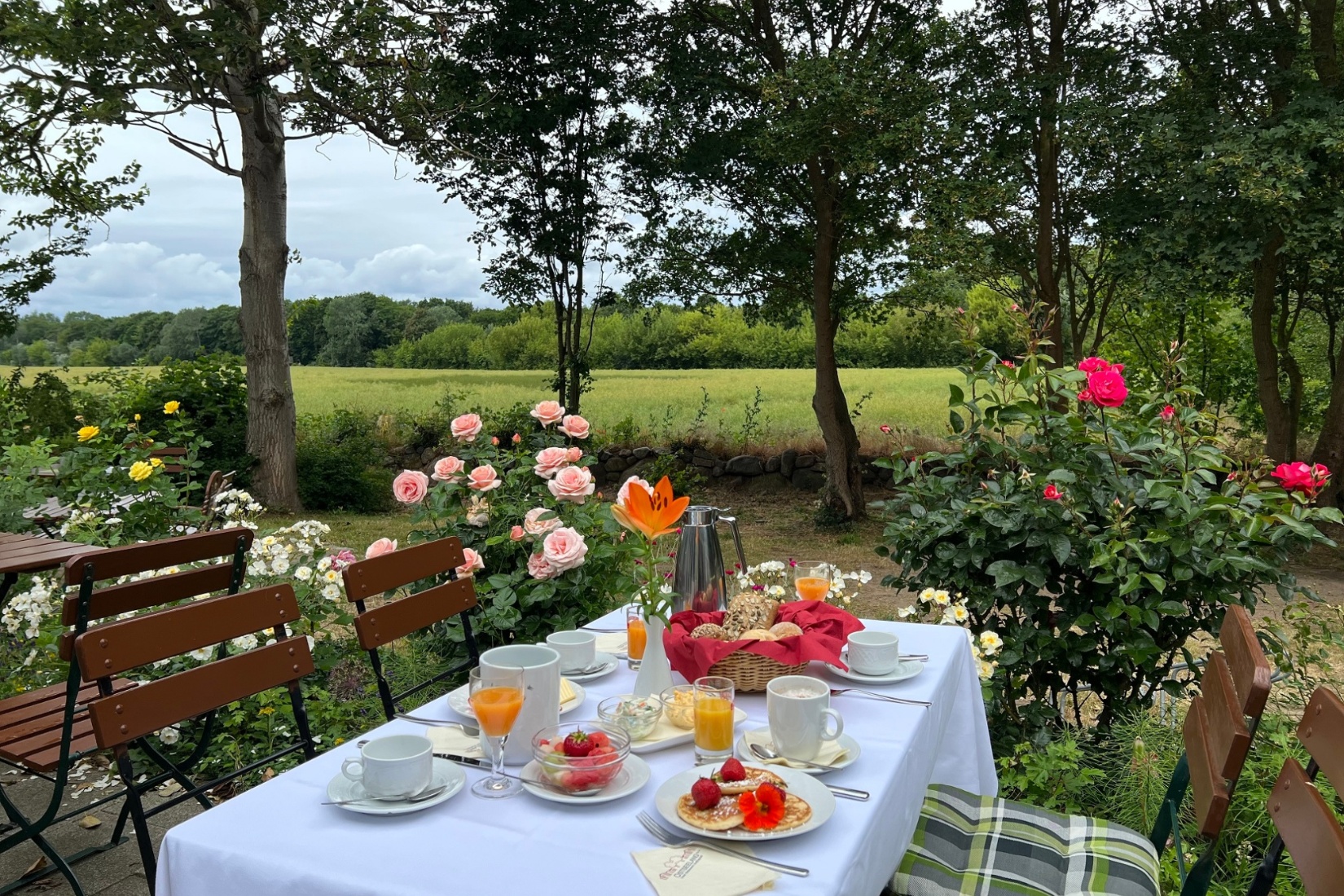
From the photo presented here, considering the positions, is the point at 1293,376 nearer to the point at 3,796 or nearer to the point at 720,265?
the point at 720,265

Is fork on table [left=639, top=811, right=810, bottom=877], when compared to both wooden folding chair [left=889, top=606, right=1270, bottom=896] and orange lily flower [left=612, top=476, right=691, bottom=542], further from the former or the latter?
wooden folding chair [left=889, top=606, right=1270, bottom=896]

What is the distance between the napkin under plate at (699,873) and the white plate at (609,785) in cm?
15

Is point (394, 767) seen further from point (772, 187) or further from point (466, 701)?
point (772, 187)

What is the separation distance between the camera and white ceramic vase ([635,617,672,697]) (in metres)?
1.70

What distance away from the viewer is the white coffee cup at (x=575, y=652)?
1883 mm

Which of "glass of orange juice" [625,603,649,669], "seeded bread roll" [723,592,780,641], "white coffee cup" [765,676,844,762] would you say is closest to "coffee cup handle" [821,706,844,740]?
"white coffee cup" [765,676,844,762]

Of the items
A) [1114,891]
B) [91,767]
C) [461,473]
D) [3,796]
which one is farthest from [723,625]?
[91,767]

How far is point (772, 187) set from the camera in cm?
882

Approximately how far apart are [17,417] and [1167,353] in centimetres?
808

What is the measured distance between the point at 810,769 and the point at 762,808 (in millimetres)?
217

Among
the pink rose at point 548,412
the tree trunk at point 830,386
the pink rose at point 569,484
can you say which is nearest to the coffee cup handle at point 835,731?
the pink rose at point 569,484

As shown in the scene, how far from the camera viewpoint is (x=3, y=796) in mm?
2242

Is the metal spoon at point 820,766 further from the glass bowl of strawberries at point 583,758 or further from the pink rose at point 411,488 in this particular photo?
the pink rose at point 411,488

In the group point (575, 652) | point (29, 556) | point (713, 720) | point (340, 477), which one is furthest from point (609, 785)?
point (340, 477)
